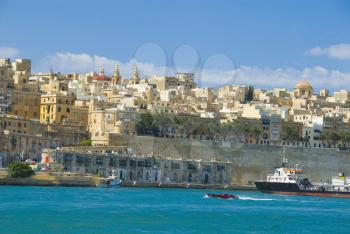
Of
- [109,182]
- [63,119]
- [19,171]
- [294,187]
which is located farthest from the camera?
[63,119]

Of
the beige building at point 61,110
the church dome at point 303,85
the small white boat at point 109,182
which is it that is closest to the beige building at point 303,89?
the church dome at point 303,85

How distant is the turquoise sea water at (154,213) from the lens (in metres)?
35.4

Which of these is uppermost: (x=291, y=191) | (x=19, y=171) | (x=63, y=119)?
(x=63, y=119)

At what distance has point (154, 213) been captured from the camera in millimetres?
41562

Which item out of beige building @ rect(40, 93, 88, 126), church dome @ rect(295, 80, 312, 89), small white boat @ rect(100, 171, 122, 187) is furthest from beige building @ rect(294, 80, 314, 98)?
small white boat @ rect(100, 171, 122, 187)

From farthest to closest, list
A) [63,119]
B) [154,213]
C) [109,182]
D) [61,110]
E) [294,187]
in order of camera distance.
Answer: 1. [61,110]
2. [63,119]
3. [294,187]
4. [109,182]
5. [154,213]

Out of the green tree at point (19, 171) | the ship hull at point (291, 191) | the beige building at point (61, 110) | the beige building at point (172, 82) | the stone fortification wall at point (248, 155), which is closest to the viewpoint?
the green tree at point (19, 171)

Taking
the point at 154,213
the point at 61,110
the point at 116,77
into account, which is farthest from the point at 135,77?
the point at 154,213

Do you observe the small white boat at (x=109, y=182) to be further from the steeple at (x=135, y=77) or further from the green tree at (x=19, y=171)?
the steeple at (x=135, y=77)

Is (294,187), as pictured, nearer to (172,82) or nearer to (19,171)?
(19,171)

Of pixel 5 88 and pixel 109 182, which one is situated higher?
pixel 5 88

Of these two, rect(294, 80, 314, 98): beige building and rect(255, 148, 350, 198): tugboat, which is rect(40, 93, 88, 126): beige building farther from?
rect(294, 80, 314, 98): beige building

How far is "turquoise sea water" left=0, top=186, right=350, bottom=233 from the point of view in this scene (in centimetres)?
3541

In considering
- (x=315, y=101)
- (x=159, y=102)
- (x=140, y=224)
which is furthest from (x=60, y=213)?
(x=315, y=101)
